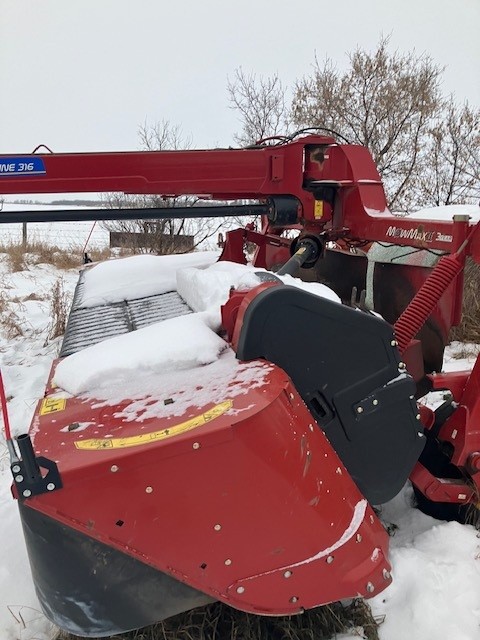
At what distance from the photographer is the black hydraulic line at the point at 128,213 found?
8.93 feet

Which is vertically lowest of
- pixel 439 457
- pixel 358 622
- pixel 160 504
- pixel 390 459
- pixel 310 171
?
pixel 358 622

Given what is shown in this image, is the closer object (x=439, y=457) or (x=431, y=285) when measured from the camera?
(x=431, y=285)

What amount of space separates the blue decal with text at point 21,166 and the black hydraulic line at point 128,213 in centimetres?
19

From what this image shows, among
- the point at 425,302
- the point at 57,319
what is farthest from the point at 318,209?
the point at 57,319

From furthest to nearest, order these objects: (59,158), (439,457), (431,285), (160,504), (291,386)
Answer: (59,158) → (439,457) → (431,285) → (291,386) → (160,504)

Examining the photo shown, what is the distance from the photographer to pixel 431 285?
214 cm

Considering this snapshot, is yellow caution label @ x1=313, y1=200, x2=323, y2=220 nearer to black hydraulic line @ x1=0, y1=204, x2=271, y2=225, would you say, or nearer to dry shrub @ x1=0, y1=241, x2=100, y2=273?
black hydraulic line @ x1=0, y1=204, x2=271, y2=225

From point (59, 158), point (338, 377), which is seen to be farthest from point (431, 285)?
point (59, 158)

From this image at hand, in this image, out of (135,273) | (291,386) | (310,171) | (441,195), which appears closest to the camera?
(291,386)

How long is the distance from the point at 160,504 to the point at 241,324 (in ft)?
2.10

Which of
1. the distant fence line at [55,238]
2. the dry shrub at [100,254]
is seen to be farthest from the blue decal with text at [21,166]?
the distant fence line at [55,238]

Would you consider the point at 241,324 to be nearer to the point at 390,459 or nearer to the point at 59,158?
the point at 390,459

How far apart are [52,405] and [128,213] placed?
4.90ft

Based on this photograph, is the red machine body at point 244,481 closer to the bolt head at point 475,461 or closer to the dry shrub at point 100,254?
the bolt head at point 475,461
